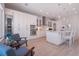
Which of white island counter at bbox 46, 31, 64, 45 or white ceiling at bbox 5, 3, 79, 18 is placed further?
white island counter at bbox 46, 31, 64, 45

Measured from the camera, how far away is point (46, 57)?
6.48 feet

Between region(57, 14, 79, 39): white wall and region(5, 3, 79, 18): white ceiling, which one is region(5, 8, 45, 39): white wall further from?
region(57, 14, 79, 39): white wall

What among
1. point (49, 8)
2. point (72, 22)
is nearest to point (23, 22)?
point (49, 8)

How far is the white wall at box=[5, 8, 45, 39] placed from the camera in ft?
6.70

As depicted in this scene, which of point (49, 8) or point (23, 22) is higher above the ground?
point (49, 8)

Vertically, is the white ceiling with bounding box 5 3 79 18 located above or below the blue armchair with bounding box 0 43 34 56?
above

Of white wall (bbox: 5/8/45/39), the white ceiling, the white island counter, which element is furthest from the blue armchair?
the white ceiling

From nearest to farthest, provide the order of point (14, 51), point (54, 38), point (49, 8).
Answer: point (14, 51)
point (49, 8)
point (54, 38)

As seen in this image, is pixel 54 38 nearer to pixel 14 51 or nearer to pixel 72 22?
pixel 72 22

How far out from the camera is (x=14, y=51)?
6.09ft

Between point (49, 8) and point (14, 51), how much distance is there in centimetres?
113

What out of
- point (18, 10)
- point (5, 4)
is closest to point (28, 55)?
point (18, 10)

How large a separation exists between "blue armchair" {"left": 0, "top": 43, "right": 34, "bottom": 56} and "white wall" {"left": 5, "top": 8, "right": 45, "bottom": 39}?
320 mm

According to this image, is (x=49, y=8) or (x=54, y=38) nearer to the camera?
(x=49, y=8)
